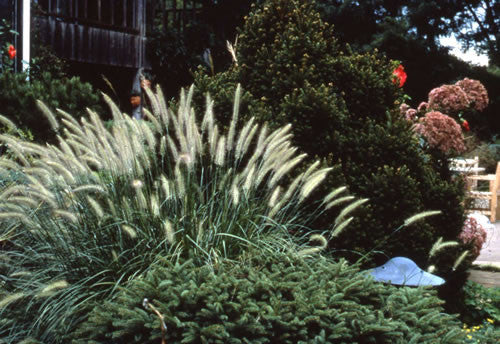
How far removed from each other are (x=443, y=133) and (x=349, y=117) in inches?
34.0

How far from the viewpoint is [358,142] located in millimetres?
4582

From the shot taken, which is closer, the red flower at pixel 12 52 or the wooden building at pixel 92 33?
the red flower at pixel 12 52

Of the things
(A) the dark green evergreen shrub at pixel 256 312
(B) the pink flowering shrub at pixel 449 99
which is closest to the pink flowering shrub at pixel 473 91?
(B) the pink flowering shrub at pixel 449 99

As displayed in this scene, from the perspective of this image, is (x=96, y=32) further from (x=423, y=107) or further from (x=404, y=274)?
(x=404, y=274)

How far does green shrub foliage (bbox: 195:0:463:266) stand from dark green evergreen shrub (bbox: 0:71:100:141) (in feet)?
8.79

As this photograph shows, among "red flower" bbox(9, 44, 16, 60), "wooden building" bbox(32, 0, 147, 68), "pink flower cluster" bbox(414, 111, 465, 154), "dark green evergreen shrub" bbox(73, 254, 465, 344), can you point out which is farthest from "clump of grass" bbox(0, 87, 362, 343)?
"wooden building" bbox(32, 0, 147, 68)

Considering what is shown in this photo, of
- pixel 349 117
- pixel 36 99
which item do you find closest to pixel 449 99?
pixel 349 117

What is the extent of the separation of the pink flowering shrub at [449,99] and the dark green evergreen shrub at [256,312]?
120 inches

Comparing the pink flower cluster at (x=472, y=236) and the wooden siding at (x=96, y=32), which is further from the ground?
the wooden siding at (x=96, y=32)

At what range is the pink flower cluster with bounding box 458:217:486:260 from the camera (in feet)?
17.0

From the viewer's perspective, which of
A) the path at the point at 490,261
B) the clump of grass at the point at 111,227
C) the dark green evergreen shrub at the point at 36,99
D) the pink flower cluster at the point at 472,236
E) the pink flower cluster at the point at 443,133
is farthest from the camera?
the dark green evergreen shrub at the point at 36,99

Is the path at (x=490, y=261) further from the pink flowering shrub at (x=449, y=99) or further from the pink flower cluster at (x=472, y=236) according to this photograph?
the pink flowering shrub at (x=449, y=99)

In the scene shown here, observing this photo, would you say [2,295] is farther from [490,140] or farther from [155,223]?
[490,140]

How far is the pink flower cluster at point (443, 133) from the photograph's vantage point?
16.6 ft
